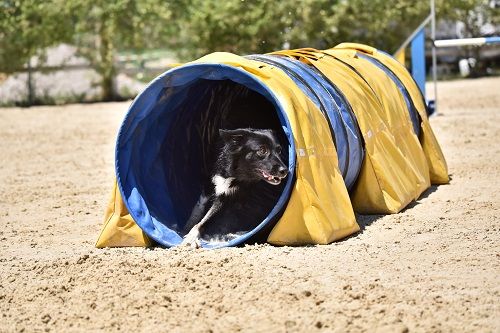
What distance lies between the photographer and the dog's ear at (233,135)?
6.64 m

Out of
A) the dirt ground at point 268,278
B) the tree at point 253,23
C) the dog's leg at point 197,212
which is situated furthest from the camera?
the tree at point 253,23

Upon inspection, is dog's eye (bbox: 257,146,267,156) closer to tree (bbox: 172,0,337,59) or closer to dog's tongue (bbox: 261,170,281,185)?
dog's tongue (bbox: 261,170,281,185)

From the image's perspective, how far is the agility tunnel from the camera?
20.6 ft

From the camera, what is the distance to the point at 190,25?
77.2 ft

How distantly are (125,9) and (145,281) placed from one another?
18358mm

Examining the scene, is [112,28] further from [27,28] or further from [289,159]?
[289,159]

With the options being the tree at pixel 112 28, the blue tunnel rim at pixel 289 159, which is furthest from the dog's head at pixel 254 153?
the tree at pixel 112 28

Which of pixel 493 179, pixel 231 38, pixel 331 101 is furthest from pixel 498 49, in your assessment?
pixel 331 101

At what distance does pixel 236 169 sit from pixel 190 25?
17.2 m

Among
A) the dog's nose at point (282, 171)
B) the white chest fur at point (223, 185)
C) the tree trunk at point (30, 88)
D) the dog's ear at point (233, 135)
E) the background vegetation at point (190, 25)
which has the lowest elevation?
the tree trunk at point (30, 88)

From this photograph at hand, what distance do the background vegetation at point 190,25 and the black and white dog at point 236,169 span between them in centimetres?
1633

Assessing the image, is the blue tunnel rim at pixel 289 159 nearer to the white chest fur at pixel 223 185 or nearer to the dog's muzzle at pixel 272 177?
the dog's muzzle at pixel 272 177

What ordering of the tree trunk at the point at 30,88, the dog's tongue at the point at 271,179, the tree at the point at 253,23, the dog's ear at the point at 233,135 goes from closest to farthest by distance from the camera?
the dog's tongue at the point at 271,179 < the dog's ear at the point at 233,135 < the tree trunk at the point at 30,88 < the tree at the point at 253,23

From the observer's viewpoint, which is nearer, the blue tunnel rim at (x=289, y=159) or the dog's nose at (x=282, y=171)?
the blue tunnel rim at (x=289, y=159)
